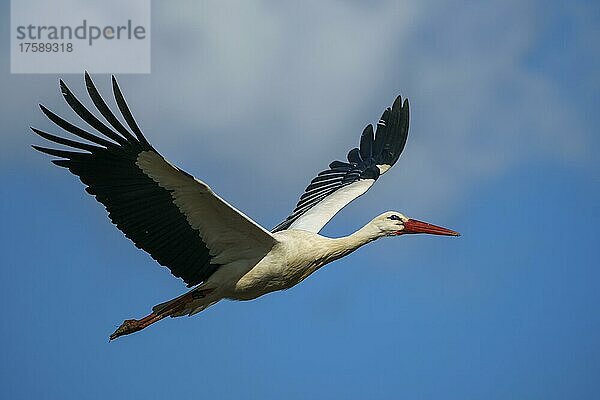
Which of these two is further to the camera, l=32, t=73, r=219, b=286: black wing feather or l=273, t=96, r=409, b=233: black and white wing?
l=273, t=96, r=409, b=233: black and white wing

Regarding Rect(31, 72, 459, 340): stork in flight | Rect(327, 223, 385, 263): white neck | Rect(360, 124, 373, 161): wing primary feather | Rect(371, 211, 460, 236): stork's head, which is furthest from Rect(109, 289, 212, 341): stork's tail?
Rect(360, 124, 373, 161): wing primary feather

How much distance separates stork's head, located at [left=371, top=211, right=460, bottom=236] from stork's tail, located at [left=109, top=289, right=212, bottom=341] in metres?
2.14

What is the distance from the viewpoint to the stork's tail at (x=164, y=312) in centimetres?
1148

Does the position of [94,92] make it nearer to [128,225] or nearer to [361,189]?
[128,225]

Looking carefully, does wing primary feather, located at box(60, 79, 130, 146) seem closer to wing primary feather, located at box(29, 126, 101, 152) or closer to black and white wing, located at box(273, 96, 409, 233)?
wing primary feather, located at box(29, 126, 101, 152)

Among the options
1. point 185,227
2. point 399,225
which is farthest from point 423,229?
point 185,227

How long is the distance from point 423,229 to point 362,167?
334 cm

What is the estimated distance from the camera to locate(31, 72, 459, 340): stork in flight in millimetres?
10484

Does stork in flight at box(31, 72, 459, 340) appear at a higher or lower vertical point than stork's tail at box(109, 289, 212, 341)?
higher

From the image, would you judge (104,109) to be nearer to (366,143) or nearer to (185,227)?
(185,227)

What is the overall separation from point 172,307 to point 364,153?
18.4 feet

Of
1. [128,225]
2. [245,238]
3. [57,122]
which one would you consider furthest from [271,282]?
[57,122]

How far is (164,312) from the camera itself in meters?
11.5

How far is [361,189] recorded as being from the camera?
48.6 feet
